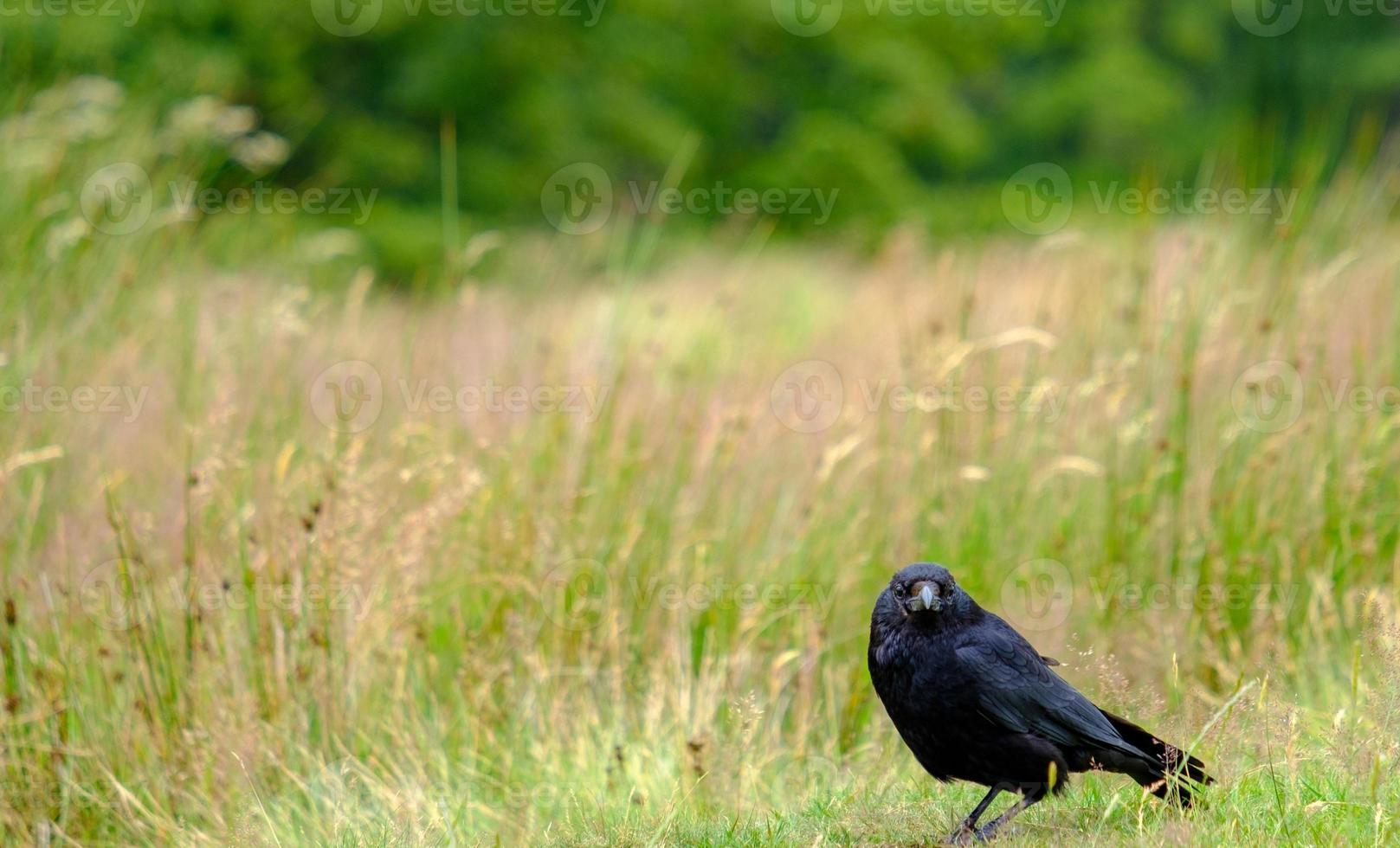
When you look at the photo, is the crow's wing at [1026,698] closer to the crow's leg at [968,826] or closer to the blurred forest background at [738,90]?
the crow's leg at [968,826]

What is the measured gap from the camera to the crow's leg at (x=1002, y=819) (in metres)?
2.72

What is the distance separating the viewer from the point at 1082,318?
529cm

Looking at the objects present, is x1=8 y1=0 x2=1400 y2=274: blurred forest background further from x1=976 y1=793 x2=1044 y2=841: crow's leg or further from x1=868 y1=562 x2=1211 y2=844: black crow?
x1=976 y1=793 x2=1044 y2=841: crow's leg

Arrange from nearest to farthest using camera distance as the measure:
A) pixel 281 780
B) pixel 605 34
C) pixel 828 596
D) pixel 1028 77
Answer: pixel 281 780, pixel 828 596, pixel 605 34, pixel 1028 77

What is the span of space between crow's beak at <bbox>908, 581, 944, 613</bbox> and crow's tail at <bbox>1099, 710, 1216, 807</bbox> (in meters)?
0.47

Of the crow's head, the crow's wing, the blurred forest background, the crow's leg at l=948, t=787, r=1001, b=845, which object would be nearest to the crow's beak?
the crow's head

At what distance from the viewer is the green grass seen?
3.22 metres

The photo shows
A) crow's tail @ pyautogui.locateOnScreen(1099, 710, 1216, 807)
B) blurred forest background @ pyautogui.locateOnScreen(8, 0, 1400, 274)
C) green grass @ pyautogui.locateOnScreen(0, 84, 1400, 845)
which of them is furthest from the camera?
blurred forest background @ pyautogui.locateOnScreen(8, 0, 1400, 274)

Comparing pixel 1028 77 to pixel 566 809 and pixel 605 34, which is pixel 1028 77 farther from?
pixel 566 809

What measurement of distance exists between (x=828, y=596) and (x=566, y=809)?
1367 millimetres

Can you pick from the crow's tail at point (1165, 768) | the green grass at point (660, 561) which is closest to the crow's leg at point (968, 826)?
the green grass at point (660, 561)

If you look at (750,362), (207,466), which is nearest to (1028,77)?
(750,362)

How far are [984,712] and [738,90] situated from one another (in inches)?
589

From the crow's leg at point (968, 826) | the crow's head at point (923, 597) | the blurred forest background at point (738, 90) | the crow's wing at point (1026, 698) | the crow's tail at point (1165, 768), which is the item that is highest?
the blurred forest background at point (738, 90)
